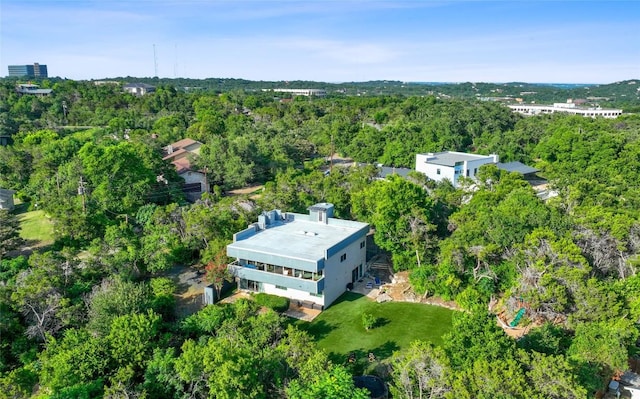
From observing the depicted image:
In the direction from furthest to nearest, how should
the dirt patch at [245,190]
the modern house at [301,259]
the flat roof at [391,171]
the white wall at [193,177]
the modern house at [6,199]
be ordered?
the flat roof at [391,171] < the dirt patch at [245,190] < the white wall at [193,177] < the modern house at [6,199] < the modern house at [301,259]

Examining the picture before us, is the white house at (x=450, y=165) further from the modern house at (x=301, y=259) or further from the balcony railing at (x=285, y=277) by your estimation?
the balcony railing at (x=285, y=277)

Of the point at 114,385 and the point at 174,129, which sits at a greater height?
the point at 174,129

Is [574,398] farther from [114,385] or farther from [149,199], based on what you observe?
[149,199]

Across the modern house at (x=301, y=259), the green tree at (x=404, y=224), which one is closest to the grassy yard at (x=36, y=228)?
the modern house at (x=301, y=259)

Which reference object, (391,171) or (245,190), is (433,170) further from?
(245,190)

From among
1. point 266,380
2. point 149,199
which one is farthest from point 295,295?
point 149,199

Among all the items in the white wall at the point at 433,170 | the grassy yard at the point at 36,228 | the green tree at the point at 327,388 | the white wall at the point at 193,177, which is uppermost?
the white wall at the point at 433,170

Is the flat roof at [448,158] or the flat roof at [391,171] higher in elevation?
the flat roof at [448,158]
